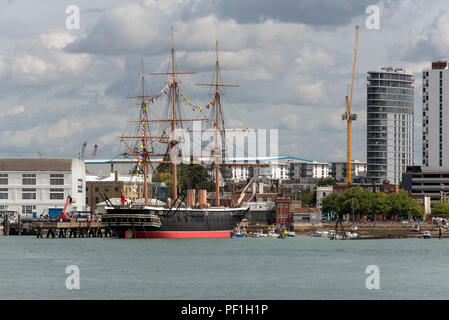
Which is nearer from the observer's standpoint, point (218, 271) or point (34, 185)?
point (218, 271)

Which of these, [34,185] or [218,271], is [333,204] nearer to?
[34,185]

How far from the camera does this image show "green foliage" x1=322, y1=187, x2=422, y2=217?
7279 inches

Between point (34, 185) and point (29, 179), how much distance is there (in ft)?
4.82

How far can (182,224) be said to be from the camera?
139375mm

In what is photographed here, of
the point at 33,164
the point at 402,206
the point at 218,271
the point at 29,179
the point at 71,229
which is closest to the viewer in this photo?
the point at 218,271

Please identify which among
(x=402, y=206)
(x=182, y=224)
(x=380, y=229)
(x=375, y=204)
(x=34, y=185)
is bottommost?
(x=380, y=229)

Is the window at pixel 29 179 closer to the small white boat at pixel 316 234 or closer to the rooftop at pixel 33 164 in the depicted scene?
the rooftop at pixel 33 164

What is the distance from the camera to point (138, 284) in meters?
73.8

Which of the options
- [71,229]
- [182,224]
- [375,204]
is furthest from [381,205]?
[71,229]

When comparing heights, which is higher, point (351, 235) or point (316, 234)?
point (351, 235)

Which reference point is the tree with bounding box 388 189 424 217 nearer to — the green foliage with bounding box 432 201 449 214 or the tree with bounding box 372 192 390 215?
the tree with bounding box 372 192 390 215
